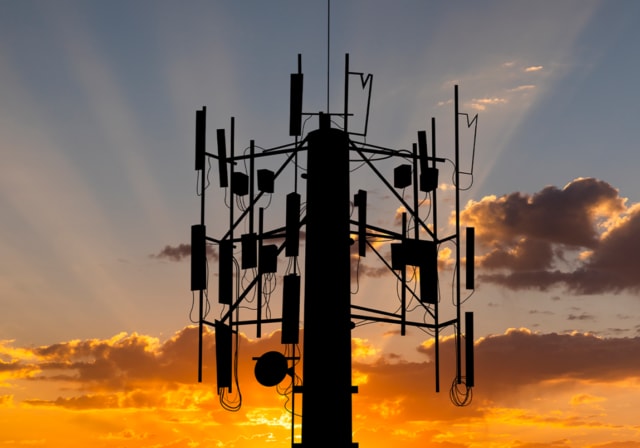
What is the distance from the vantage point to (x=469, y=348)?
36.6 metres

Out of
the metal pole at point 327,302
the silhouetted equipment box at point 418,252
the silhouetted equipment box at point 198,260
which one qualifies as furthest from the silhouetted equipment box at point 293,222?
the silhouetted equipment box at point 418,252

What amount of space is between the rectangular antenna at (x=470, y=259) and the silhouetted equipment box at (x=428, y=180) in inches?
81.0

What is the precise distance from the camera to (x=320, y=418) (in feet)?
109

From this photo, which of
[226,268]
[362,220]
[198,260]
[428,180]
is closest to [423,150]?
[428,180]

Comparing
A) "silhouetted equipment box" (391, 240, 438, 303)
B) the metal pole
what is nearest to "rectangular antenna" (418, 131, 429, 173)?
"silhouetted equipment box" (391, 240, 438, 303)

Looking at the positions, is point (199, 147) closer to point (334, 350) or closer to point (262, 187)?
point (262, 187)

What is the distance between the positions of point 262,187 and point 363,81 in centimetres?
512

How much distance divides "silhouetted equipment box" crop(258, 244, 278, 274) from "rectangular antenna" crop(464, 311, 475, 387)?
269 inches

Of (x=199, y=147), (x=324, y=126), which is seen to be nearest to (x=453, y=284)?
(x=324, y=126)

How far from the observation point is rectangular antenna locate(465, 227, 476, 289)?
122ft

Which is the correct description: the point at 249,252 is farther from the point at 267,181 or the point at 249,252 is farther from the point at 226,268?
the point at 267,181

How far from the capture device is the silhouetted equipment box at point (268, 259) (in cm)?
3612

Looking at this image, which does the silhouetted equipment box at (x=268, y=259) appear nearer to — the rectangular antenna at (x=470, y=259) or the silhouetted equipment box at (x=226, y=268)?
the silhouetted equipment box at (x=226, y=268)

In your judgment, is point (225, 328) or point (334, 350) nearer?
point (334, 350)
